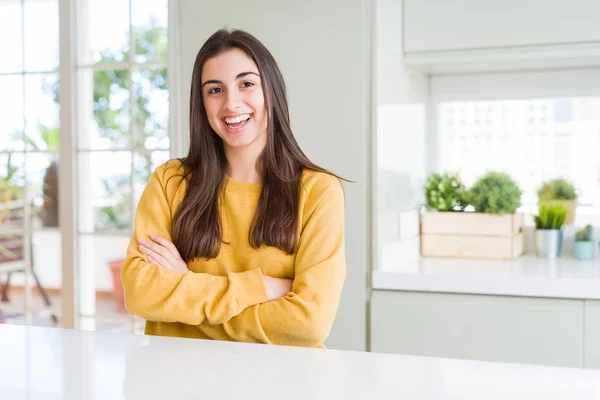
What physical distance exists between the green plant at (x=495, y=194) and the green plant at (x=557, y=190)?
217 mm

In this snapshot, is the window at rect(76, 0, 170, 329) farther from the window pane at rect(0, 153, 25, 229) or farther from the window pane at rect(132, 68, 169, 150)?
the window pane at rect(0, 153, 25, 229)

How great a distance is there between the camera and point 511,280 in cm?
238

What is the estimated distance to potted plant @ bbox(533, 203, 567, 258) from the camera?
284cm

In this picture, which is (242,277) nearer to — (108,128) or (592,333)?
(592,333)

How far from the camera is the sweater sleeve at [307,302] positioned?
1.56 m

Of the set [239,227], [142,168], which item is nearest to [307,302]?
[239,227]

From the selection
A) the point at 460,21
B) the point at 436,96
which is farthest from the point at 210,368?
the point at 436,96

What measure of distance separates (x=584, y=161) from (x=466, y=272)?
0.91 metres

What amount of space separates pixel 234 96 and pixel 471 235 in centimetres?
147

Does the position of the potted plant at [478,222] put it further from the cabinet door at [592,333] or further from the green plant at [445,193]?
the cabinet door at [592,333]

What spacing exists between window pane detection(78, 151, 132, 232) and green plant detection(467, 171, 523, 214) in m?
1.43

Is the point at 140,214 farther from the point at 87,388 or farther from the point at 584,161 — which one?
the point at 584,161

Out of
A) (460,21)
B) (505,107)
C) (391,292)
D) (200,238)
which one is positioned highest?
(460,21)

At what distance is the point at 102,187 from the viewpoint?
3107 millimetres
